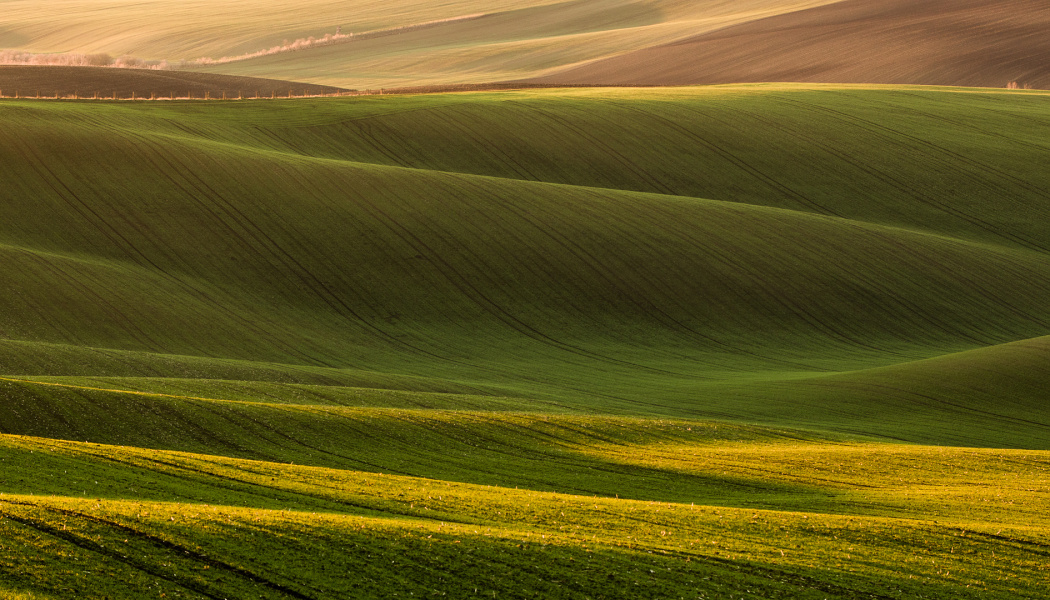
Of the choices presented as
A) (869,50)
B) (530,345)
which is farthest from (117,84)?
(869,50)

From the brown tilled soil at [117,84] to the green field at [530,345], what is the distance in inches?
670

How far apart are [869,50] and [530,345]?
80.2 metres

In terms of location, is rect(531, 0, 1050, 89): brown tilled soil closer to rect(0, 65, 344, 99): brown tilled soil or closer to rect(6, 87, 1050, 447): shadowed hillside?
rect(0, 65, 344, 99): brown tilled soil

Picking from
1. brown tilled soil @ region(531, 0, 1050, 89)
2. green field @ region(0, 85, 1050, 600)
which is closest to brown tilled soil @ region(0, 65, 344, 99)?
green field @ region(0, 85, 1050, 600)

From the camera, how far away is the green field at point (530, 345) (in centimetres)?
1534

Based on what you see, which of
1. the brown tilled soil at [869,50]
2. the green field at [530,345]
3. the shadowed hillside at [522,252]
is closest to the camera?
the green field at [530,345]

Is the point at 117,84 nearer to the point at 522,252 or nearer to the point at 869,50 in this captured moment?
the point at 522,252

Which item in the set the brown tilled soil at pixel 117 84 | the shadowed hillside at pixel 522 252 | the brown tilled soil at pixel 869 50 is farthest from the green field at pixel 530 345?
the brown tilled soil at pixel 117 84

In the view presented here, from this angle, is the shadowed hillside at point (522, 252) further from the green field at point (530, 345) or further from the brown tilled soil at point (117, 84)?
the brown tilled soil at point (117, 84)

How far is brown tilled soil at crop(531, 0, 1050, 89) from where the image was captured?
106250 mm

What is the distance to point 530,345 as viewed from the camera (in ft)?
149

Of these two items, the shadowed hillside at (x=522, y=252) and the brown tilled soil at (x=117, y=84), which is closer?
the shadowed hillside at (x=522, y=252)

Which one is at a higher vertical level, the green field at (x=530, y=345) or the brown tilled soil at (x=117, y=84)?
the brown tilled soil at (x=117, y=84)

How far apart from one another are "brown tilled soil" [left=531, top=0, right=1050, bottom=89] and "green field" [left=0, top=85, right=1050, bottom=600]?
16.2 meters
